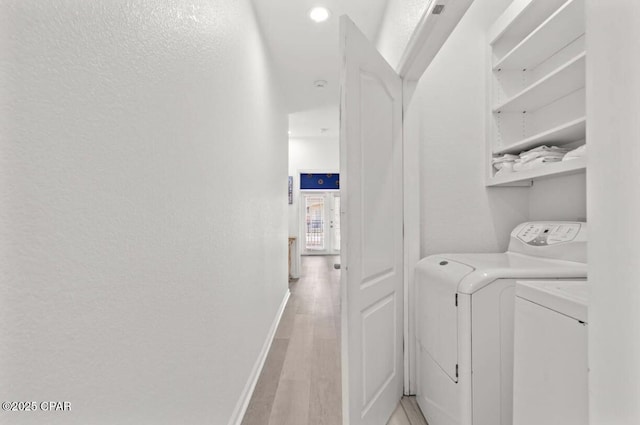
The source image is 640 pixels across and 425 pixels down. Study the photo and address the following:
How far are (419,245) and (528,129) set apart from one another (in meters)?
1.06

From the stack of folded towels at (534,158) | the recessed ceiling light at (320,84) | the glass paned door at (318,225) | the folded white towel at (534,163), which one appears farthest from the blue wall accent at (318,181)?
the folded white towel at (534,163)

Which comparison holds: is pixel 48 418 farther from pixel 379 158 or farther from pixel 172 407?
pixel 379 158

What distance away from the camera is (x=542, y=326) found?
921 millimetres

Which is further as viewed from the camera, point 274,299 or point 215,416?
point 274,299

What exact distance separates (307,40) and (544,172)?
2.23 metres

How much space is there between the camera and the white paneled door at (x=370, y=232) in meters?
1.41

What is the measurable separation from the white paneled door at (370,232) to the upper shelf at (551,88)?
698 millimetres

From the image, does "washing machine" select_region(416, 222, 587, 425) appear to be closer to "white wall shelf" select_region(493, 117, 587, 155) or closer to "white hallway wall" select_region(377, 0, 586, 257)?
"white hallway wall" select_region(377, 0, 586, 257)

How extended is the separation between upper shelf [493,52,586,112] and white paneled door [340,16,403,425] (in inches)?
27.5

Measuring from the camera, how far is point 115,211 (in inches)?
27.9

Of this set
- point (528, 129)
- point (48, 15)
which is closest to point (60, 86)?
point (48, 15)

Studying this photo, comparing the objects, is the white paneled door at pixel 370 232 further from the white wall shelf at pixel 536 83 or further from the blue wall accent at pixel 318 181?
the blue wall accent at pixel 318 181

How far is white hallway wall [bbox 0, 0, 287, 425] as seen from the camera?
0.49 m

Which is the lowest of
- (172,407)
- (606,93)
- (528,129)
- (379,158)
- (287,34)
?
(172,407)
